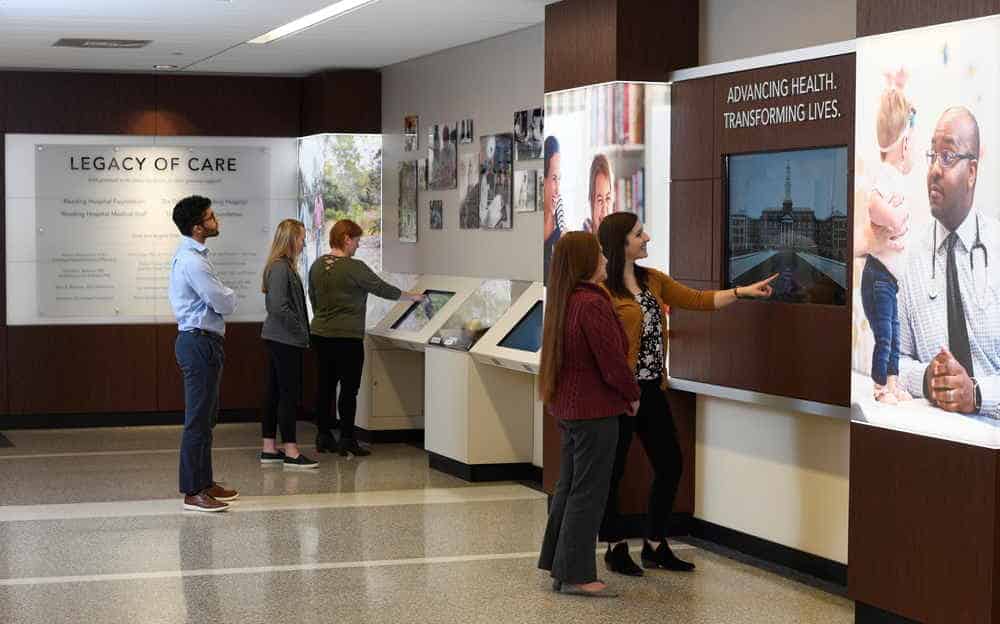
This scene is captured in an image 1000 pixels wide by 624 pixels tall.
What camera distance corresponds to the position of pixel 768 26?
7.11 metres

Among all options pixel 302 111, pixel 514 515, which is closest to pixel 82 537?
pixel 514 515

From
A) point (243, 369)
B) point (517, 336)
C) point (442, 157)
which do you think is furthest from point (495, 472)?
point (243, 369)

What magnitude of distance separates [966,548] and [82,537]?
461 centimetres

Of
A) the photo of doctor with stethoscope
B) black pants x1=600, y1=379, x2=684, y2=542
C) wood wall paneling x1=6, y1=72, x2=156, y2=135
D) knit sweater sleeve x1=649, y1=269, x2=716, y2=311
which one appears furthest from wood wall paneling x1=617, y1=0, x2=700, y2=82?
wood wall paneling x1=6, y1=72, x2=156, y2=135

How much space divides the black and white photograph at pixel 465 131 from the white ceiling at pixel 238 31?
0.56m

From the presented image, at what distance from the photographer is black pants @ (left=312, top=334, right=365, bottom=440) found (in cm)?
1052

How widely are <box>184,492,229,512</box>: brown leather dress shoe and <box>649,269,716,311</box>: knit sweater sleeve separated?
307 centimetres

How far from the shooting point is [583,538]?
639cm

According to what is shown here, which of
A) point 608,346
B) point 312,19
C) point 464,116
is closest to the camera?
point 608,346

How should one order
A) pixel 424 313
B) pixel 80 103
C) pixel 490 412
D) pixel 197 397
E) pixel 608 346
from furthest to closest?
1. pixel 80 103
2. pixel 424 313
3. pixel 490 412
4. pixel 197 397
5. pixel 608 346

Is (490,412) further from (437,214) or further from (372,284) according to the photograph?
(437,214)

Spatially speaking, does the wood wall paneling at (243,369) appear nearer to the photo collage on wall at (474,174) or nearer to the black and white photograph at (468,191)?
the photo collage on wall at (474,174)

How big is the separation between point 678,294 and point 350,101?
5996mm

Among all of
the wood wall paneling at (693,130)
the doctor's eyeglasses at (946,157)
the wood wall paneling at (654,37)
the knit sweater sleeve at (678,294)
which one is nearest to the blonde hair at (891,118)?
the doctor's eyeglasses at (946,157)
